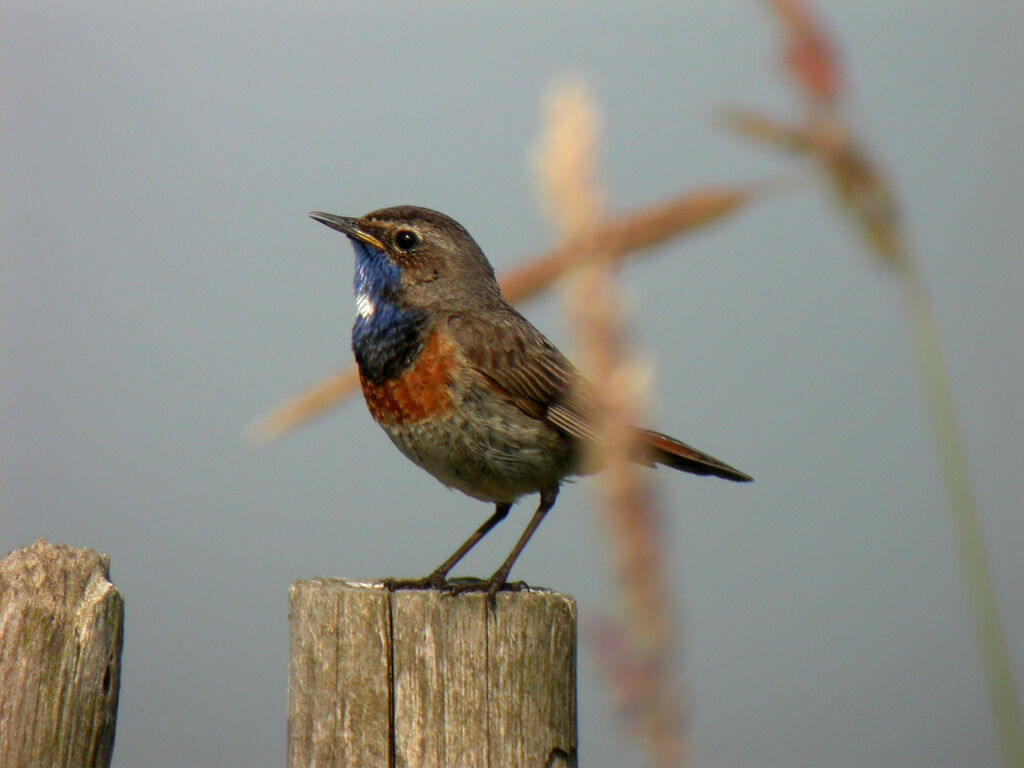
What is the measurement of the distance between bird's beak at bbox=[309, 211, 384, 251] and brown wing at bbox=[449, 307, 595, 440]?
1.84 ft

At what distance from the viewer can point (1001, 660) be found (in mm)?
1907

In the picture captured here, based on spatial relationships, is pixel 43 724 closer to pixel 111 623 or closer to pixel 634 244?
pixel 111 623

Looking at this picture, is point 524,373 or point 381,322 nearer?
point 524,373

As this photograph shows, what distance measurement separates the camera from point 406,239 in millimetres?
4770

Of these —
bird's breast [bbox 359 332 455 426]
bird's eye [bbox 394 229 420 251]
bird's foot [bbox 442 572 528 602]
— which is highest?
bird's eye [bbox 394 229 420 251]

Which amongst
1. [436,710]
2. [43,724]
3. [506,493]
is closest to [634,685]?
[436,710]

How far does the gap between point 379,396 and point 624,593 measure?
3196 millimetres

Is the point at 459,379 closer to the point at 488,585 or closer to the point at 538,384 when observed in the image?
the point at 538,384

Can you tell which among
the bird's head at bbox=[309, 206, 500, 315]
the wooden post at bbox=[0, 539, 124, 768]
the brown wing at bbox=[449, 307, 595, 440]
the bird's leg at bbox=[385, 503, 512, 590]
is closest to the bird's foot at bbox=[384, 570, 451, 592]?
the bird's leg at bbox=[385, 503, 512, 590]

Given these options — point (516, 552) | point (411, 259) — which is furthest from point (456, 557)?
point (411, 259)

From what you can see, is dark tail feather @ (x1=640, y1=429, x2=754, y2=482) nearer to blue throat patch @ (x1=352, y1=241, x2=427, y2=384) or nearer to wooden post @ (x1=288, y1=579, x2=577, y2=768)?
blue throat patch @ (x1=352, y1=241, x2=427, y2=384)

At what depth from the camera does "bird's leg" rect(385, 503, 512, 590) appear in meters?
3.90

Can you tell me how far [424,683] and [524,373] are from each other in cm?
187

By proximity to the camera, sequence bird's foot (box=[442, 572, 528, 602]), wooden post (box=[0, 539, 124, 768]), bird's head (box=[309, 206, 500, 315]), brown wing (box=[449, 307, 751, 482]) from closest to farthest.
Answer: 1. wooden post (box=[0, 539, 124, 768])
2. bird's foot (box=[442, 572, 528, 602])
3. brown wing (box=[449, 307, 751, 482])
4. bird's head (box=[309, 206, 500, 315])
